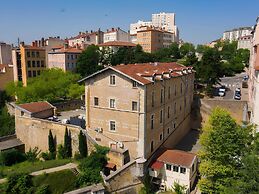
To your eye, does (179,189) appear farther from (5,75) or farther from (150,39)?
(150,39)

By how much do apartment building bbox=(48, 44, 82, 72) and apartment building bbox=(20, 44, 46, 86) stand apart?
3.01m

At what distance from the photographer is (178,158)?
25672 millimetres

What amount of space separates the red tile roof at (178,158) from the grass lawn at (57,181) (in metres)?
9.15

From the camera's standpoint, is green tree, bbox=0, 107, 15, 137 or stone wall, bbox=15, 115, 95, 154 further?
green tree, bbox=0, 107, 15, 137

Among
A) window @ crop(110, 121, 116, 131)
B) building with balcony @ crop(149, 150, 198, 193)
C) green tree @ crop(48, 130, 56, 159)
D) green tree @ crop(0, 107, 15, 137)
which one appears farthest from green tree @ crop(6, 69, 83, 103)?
building with balcony @ crop(149, 150, 198, 193)

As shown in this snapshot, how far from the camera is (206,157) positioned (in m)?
21.2

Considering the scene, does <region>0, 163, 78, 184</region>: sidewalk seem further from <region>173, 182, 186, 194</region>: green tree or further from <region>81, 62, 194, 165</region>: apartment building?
<region>173, 182, 186, 194</region>: green tree

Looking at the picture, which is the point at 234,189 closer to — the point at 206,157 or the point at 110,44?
the point at 206,157

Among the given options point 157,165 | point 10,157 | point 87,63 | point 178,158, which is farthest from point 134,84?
point 87,63

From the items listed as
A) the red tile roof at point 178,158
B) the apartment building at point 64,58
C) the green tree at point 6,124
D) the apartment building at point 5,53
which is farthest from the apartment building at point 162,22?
the red tile roof at point 178,158

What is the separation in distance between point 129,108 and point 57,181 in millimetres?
9904

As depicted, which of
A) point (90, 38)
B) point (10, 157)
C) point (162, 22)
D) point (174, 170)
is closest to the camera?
point (174, 170)

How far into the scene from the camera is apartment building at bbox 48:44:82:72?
220 feet

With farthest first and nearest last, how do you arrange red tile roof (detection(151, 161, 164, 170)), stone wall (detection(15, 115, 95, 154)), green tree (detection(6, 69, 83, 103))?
green tree (detection(6, 69, 83, 103)) < stone wall (detection(15, 115, 95, 154)) < red tile roof (detection(151, 161, 164, 170))
